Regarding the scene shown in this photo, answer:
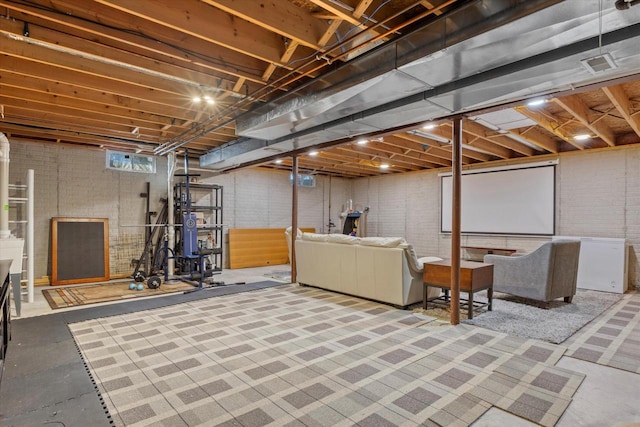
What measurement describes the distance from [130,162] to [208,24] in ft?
18.2

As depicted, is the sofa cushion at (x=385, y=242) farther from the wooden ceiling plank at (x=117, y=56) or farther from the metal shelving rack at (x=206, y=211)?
the metal shelving rack at (x=206, y=211)

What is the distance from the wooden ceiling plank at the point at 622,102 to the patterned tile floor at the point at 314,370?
2842mm

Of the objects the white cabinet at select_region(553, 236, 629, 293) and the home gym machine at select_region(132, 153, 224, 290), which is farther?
the home gym machine at select_region(132, 153, 224, 290)

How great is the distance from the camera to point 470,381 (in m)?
2.55

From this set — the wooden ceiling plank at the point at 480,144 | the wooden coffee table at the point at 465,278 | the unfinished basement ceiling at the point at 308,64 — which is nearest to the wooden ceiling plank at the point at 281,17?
the unfinished basement ceiling at the point at 308,64

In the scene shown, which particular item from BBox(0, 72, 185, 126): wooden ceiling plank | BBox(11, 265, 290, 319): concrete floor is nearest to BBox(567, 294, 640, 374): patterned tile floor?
BBox(11, 265, 290, 319): concrete floor

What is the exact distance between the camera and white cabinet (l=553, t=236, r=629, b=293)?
229 inches

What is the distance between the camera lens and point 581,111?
181 inches

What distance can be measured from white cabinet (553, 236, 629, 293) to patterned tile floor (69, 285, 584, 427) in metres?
3.85

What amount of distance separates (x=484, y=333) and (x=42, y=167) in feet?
25.8

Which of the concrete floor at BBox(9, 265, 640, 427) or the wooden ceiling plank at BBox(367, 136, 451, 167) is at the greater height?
the wooden ceiling plank at BBox(367, 136, 451, 167)

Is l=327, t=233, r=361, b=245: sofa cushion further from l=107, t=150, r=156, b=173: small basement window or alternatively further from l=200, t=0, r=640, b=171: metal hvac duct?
l=107, t=150, r=156, b=173: small basement window

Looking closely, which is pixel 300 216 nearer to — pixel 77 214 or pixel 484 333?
pixel 77 214

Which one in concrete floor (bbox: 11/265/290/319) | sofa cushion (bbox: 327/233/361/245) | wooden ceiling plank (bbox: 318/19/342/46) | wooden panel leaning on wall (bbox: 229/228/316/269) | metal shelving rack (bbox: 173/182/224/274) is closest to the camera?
wooden ceiling plank (bbox: 318/19/342/46)
